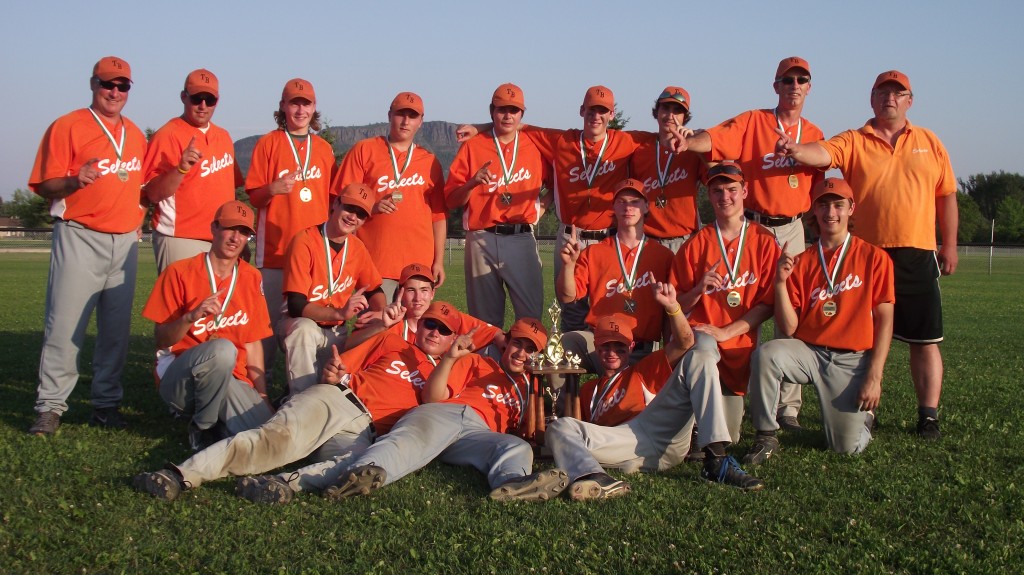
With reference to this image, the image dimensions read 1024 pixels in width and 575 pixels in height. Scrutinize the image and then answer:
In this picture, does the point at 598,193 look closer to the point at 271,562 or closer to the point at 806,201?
the point at 806,201

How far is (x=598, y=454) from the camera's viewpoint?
5.53m

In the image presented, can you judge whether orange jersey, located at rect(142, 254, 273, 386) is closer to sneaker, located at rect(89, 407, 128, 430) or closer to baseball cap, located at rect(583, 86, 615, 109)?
sneaker, located at rect(89, 407, 128, 430)

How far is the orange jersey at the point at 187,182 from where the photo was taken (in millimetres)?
7395

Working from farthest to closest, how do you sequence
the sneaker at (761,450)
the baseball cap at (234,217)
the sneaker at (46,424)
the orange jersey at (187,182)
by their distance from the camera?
1. the orange jersey at (187,182)
2. the sneaker at (46,424)
3. the baseball cap at (234,217)
4. the sneaker at (761,450)

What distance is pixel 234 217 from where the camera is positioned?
6.40 m

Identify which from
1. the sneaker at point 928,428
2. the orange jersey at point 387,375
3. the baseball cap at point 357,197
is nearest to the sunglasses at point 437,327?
the orange jersey at point 387,375

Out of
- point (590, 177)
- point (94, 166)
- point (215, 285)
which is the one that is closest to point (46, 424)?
point (215, 285)

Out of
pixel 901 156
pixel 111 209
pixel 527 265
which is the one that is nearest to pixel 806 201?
pixel 901 156

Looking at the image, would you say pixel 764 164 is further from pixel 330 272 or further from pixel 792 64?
pixel 330 272

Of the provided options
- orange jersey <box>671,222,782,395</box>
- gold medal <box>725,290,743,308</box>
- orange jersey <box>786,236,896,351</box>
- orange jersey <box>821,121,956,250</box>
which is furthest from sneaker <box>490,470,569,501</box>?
orange jersey <box>821,121,956,250</box>

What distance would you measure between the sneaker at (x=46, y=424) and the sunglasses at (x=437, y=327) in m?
2.91

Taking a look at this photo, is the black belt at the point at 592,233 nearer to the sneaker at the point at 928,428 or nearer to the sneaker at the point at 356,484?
the sneaker at the point at 928,428

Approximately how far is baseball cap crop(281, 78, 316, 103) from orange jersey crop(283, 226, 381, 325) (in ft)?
4.59

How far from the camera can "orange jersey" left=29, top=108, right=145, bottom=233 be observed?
22.1ft
